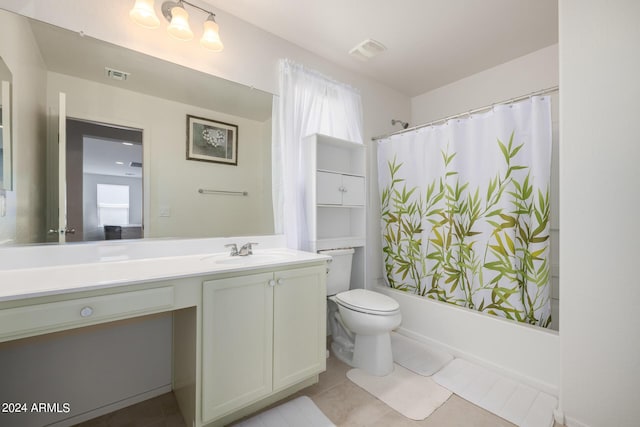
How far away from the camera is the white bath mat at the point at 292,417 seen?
1.34 m

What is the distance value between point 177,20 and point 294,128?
0.92 m

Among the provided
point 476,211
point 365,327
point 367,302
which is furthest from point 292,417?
point 476,211

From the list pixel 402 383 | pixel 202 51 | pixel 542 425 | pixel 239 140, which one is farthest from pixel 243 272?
pixel 542 425

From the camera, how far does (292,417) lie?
4.54 feet

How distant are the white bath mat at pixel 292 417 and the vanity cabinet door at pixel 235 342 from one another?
15cm

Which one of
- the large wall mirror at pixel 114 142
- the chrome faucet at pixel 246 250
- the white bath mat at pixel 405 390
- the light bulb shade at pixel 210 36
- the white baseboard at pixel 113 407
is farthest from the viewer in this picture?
the chrome faucet at pixel 246 250

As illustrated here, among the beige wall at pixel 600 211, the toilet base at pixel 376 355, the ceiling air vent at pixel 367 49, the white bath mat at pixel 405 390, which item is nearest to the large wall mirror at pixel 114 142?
the ceiling air vent at pixel 367 49

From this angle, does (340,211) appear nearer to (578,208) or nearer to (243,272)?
(243,272)

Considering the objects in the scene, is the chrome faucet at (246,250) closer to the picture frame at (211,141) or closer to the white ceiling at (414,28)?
the picture frame at (211,141)

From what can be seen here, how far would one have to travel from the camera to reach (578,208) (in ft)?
4.28

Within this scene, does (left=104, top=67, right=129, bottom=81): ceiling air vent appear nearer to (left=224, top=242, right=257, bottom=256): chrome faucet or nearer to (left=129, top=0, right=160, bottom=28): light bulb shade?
(left=129, top=0, right=160, bottom=28): light bulb shade

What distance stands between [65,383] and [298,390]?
1162mm

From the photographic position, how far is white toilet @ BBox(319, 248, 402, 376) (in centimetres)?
170

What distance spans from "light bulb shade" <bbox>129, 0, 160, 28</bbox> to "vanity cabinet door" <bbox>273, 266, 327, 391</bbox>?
1.46 metres
